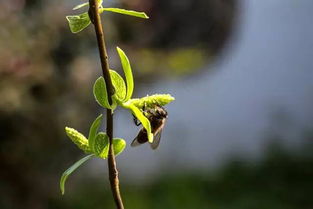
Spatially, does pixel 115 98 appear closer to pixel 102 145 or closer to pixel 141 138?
pixel 102 145

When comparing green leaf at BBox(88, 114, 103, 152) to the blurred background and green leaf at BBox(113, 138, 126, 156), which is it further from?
the blurred background

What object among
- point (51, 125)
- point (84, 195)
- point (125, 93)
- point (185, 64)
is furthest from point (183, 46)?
point (125, 93)

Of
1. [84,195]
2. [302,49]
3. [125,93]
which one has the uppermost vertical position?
[125,93]

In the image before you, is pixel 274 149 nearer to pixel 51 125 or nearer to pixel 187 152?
pixel 187 152

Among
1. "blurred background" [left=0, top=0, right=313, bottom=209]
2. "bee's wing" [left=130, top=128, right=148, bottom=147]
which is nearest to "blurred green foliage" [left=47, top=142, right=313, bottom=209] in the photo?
"blurred background" [left=0, top=0, right=313, bottom=209]

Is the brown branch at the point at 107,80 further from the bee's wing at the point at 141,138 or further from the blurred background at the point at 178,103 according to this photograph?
the blurred background at the point at 178,103

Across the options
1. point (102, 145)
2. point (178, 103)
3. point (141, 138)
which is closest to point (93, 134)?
point (102, 145)

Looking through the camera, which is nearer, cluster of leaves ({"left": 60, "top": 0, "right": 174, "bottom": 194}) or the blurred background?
cluster of leaves ({"left": 60, "top": 0, "right": 174, "bottom": 194})
